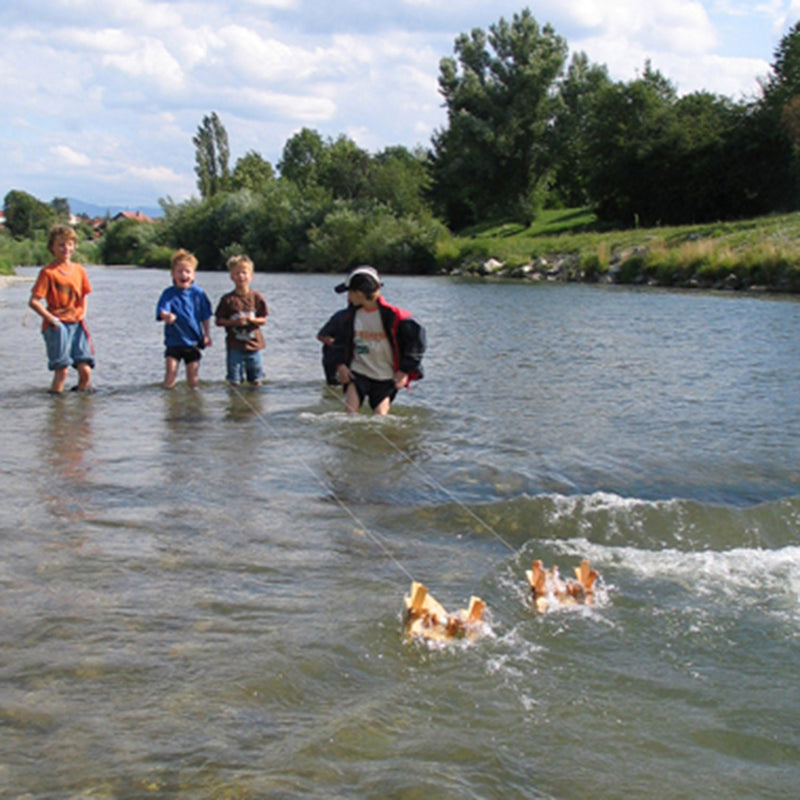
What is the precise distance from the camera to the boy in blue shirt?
1120cm

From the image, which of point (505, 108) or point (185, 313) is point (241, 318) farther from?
point (505, 108)

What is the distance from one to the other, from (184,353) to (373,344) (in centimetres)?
381

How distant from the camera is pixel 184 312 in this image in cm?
1135

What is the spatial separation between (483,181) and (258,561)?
73.8m

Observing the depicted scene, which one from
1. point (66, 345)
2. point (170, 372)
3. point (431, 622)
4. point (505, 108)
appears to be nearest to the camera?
point (431, 622)

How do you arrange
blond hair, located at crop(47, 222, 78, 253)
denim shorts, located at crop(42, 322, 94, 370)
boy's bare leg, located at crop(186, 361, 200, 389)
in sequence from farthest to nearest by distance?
1. boy's bare leg, located at crop(186, 361, 200, 389)
2. denim shorts, located at crop(42, 322, 94, 370)
3. blond hair, located at crop(47, 222, 78, 253)

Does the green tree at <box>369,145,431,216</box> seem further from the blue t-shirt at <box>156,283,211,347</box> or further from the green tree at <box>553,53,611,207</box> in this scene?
the blue t-shirt at <box>156,283,211,347</box>

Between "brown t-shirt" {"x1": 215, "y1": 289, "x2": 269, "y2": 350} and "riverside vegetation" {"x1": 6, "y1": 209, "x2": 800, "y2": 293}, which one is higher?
"riverside vegetation" {"x1": 6, "y1": 209, "x2": 800, "y2": 293}

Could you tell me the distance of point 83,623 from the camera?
13.9ft

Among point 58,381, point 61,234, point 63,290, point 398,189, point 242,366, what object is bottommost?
point 58,381

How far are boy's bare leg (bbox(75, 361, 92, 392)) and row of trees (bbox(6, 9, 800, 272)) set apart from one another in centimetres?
4384

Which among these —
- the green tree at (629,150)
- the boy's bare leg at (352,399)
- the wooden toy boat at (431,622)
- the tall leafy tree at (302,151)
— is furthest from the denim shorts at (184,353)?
the tall leafy tree at (302,151)

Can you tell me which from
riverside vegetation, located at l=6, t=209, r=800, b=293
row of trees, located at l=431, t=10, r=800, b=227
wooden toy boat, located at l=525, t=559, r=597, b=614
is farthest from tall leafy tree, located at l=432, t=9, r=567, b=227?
wooden toy boat, located at l=525, t=559, r=597, b=614

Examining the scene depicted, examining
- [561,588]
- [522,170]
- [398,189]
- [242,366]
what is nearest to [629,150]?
[522,170]
